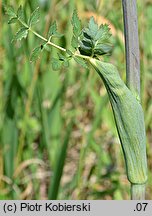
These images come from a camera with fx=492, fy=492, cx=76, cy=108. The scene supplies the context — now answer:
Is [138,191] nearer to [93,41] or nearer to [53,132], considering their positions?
[93,41]

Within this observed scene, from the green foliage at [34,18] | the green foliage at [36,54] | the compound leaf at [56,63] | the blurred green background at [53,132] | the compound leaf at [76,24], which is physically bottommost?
the blurred green background at [53,132]

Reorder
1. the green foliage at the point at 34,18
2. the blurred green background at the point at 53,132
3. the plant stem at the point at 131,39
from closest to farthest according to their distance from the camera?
1. the plant stem at the point at 131,39
2. the green foliage at the point at 34,18
3. the blurred green background at the point at 53,132

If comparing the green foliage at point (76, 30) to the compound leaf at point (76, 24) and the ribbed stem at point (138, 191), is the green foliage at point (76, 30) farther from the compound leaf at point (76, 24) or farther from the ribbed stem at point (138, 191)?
the ribbed stem at point (138, 191)

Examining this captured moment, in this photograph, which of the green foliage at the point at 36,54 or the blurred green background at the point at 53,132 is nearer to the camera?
the green foliage at the point at 36,54

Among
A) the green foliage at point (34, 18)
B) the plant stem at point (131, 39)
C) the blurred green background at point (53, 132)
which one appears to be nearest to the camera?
the plant stem at point (131, 39)

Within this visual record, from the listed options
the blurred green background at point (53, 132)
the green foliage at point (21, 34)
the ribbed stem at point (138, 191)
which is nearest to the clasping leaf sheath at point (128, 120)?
the ribbed stem at point (138, 191)

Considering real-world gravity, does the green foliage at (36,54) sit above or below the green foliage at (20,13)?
below

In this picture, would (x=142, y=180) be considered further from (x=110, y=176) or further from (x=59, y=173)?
(x=110, y=176)

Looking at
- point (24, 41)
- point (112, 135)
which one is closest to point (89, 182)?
point (112, 135)
